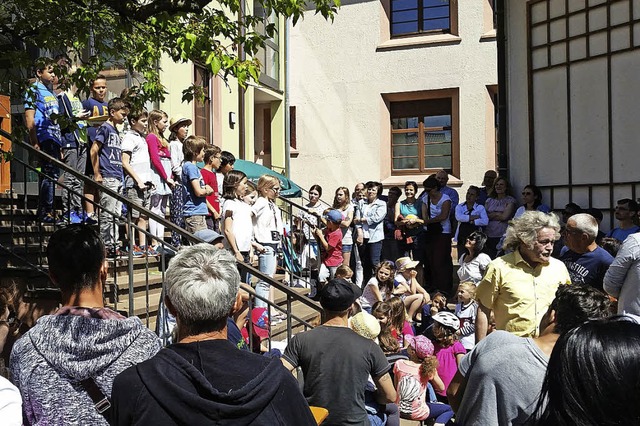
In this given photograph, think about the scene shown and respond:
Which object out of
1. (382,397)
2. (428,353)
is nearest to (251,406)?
(382,397)

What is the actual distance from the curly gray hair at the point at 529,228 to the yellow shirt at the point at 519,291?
11 cm

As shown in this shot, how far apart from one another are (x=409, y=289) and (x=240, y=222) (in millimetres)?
2583

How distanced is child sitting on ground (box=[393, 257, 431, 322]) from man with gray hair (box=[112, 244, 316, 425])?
254 inches

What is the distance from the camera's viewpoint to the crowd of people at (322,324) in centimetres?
214

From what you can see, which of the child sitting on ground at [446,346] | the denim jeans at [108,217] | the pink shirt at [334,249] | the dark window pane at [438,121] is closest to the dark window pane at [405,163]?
the dark window pane at [438,121]

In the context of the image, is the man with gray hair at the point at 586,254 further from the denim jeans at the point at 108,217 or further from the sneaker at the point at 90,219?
the sneaker at the point at 90,219

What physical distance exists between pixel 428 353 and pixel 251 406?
3.92 m

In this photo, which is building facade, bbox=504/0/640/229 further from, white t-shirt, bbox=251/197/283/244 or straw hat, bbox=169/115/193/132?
straw hat, bbox=169/115/193/132

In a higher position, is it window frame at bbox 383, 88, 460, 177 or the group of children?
window frame at bbox 383, 88, 460, 177

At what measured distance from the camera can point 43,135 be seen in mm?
7395

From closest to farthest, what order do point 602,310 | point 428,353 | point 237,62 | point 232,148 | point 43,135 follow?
point 602,310
point 237,62
point 428,353
point 43,135
point 232,148

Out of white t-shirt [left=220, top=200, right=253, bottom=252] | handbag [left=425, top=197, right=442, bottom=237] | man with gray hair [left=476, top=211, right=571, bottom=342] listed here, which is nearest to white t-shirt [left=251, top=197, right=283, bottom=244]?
white t-shirt [left=220, top=200, right=253, bottom=252]

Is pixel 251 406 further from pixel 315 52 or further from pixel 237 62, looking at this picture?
pixel 315 52

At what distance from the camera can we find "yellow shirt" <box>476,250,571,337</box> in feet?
15.6
